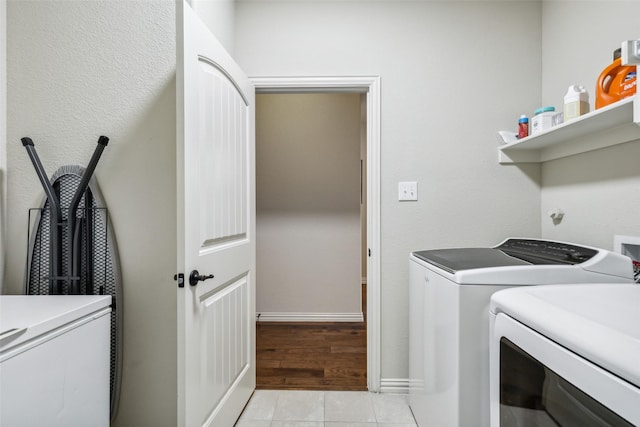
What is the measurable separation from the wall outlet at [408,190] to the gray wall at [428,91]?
0.03m

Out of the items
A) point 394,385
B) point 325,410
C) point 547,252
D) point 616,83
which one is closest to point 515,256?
point 547,252

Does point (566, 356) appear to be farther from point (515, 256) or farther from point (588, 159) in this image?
point (588, 159)

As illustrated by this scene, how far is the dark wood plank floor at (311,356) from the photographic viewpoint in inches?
80.4

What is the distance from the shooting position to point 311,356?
242 centimetres

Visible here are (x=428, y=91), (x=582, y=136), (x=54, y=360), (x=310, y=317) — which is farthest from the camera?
(x=310, y=317)

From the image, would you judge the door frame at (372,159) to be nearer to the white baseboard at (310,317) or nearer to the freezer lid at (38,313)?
the white baseboard at (310,317)

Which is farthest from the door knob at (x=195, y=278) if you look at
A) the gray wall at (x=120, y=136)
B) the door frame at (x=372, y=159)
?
the door frame at (x=372, y=159)

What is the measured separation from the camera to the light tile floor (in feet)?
5.39

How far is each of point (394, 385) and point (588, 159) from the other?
1.61 metres

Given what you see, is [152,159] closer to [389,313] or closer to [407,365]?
[389,313]

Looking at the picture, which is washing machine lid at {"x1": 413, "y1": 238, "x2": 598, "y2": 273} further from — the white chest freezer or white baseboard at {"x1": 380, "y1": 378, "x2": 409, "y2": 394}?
the white chest freezer

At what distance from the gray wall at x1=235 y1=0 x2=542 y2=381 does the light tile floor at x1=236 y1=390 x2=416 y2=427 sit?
199 mm

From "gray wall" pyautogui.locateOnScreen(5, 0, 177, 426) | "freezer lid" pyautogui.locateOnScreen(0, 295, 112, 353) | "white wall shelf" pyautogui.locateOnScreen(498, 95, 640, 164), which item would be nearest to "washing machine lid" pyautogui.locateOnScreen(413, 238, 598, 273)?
"white wall shelf" pyautogui.locateOnScreen(498, 95, 640, 164)

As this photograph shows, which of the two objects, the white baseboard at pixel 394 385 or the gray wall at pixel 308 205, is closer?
the white baseboard at pixel 394 385
